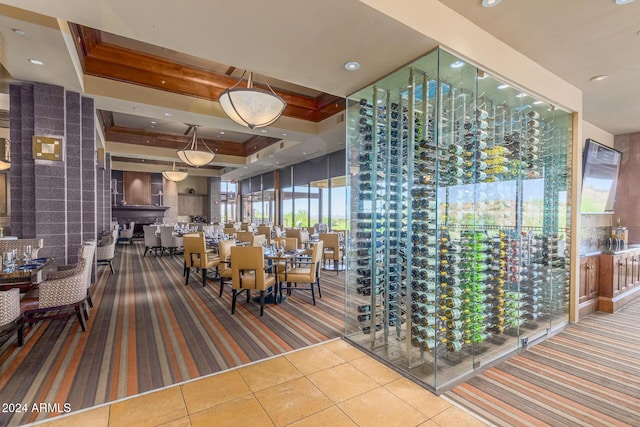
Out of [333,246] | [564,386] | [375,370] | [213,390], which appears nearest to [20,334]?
[213,390]

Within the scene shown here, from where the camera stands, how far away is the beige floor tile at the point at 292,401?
2.07 m

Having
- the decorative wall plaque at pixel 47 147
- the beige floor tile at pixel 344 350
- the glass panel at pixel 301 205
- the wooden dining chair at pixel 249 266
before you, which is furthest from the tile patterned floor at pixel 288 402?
the glass panel at pixel 301 205

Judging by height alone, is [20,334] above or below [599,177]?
below

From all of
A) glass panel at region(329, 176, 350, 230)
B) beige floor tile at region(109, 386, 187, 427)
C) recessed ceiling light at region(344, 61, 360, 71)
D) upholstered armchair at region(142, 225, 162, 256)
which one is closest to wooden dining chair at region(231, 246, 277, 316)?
beige floor tile at region(109, 386, 187, 427)

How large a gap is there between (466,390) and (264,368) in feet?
5.75

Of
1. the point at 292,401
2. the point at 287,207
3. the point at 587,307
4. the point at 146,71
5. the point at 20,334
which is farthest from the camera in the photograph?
the point at 287,207

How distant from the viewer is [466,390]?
239 centimetres

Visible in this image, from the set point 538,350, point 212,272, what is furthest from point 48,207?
point 538,350

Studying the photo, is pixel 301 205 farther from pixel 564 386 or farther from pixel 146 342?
pixel 564 386

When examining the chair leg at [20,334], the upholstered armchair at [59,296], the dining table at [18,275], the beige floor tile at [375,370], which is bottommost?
the beige floor tile at [375,370]

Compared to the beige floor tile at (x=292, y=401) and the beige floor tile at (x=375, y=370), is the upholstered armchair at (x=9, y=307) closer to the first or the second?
the beige floor tile at (x=292, y=401)

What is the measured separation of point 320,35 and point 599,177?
545 cm

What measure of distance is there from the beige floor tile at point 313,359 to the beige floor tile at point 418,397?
1.93 feet

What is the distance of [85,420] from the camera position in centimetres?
200
